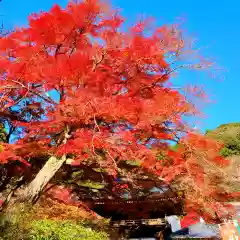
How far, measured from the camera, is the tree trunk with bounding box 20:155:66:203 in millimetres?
9414

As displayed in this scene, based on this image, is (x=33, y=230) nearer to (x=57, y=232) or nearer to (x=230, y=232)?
(x=57, y=232)

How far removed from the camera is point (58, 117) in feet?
33.3

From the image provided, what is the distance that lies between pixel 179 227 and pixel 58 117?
16361mm

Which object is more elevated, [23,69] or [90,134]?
[23,69]

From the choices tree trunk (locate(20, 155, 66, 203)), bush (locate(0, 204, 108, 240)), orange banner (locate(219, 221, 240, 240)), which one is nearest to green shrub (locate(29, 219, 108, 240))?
bush (locate(0, 204, 108, 240))

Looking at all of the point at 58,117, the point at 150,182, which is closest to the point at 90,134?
the point at 58,117

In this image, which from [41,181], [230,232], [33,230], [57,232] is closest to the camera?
[33,230]

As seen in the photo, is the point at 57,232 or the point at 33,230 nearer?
the point at 33,230

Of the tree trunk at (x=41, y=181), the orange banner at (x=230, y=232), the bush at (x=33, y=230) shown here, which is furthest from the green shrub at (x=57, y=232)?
the orange banner at (x=230, y=232)

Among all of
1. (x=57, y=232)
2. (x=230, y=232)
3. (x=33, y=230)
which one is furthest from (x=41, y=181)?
(x=230, y=232)

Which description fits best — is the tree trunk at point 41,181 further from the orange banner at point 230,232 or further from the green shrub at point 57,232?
the orange banner at point 230,232

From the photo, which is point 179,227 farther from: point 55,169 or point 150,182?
point 55,169

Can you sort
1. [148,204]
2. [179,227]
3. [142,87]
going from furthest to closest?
[179,227] → [148,204] → [142,87]

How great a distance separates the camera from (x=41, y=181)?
9.69m
